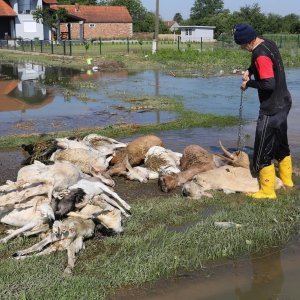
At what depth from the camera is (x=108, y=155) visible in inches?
307

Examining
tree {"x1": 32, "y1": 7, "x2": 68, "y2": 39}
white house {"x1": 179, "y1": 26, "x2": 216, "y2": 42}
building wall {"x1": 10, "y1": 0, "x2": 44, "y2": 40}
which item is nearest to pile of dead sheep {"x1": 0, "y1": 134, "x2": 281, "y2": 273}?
tree {"x1": 32, "y1": 7, "x2": 68, "y2": 39}

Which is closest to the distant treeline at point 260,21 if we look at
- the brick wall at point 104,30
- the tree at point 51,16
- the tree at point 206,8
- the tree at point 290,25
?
the tree at point 290,25

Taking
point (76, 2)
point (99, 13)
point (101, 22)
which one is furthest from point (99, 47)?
point (76, 2)

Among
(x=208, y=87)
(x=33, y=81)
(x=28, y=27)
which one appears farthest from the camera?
(x=28, y=27)

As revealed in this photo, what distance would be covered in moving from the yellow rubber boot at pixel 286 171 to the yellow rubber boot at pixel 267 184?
40cm

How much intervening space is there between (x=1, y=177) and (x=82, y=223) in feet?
9.55

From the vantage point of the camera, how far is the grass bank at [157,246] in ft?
13.6

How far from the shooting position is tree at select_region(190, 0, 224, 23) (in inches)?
5108

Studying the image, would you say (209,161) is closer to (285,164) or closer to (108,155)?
(285,164)

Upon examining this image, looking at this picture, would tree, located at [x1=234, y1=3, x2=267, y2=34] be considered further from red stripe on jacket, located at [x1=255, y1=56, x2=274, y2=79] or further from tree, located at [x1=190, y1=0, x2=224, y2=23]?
red stripe on jacket, located at [x1=255, y1=56, x2=274, y2=79]

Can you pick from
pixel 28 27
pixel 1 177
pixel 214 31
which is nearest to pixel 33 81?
pixel 1 177

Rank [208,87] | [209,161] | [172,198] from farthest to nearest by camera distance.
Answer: [208,87] → [209,161] → [172,198]

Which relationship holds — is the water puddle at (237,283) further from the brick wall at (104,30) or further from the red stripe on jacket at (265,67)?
the brick wall at (104,30)

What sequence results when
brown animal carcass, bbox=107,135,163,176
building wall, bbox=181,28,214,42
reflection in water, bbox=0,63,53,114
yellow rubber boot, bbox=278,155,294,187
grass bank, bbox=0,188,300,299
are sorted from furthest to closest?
1. building wall, bbox=181,28,214,42
2. reflection in water, bbox=0,63,53,114
3. brown animal carcass, bbox=107,135,163,176
4. yellow rubber boot, bbox=278,155,294,187
5. grass bank, bbox=0,188,300,299
